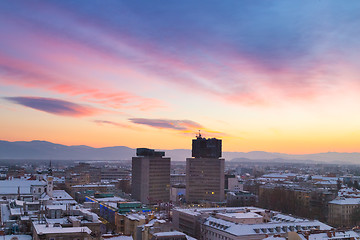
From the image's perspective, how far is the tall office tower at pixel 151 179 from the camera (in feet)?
524

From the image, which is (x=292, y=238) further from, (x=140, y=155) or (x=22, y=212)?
(x=140, y=155)

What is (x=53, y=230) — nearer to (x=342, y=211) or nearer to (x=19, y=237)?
(x=19, y=237)

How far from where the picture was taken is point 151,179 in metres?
161

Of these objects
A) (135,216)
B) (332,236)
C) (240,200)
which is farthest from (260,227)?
(240,200)

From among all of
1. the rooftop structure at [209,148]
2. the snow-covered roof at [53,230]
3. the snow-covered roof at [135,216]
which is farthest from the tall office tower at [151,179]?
the snow-covered roof at [53,230]

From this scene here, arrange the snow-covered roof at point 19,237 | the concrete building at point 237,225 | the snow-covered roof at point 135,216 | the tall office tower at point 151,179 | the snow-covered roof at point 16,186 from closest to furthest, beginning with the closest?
the snow-covered roof at point 19,237
the concrete building at point 237,225
the snow-covered roof at point 135,216
the snow-covered roof at point 16,186
the tall office tower at point 151,179

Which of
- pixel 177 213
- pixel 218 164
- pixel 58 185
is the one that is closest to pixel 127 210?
pixel 177 213

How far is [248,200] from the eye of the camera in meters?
148

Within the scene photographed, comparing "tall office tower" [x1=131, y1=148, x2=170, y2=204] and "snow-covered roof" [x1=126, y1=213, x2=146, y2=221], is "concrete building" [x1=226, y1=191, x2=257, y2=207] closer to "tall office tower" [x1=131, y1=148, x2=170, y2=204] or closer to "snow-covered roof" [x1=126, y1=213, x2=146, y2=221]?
"tall office tower" [x1=131, y1=148, x2=170, y2=204]

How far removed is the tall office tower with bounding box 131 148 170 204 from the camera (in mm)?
159625

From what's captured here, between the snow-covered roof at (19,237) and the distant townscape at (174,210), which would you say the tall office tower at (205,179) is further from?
the snow-covered roof at (19,237)

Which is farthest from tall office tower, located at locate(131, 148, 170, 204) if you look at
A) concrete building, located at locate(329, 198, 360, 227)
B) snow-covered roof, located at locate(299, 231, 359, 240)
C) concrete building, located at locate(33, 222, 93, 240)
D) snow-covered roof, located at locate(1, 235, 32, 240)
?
concrete building, located at locate(33, 222, 93, 240)

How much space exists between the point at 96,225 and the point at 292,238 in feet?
101

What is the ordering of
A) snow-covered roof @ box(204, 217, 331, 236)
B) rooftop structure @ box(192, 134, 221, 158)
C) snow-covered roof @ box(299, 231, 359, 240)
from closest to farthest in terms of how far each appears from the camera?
snow-covered roof @ box(299, 231, 359, 240), snow-covered roof @ box(204, 217, 331, 236), rooftop structure @ box(192, 134, 221, 158)
